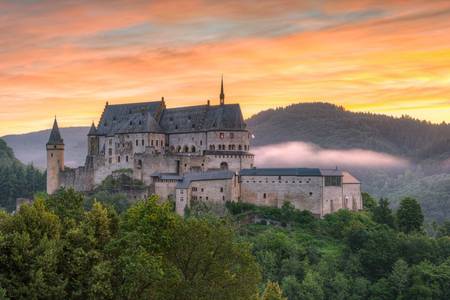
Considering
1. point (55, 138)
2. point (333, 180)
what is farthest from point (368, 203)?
point (55, 138)

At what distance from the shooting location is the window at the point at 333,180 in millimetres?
75306

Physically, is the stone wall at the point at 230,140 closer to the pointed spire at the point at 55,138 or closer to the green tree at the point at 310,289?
the green tree at the point at 310,289

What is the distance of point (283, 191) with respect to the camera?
76.4 metres

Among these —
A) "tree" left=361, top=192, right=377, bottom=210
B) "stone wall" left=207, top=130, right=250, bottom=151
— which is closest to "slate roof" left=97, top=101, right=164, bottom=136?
"stone wall" left=207, top=130, right=250, bottom=151

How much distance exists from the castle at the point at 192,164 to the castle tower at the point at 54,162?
0.13 meters

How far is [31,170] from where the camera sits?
414ft

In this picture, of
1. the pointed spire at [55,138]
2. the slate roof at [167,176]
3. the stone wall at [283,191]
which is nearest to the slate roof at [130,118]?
the pointed spire at [55,138]

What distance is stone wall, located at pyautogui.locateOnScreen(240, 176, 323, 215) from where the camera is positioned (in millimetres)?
75250

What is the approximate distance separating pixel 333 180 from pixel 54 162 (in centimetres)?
3938

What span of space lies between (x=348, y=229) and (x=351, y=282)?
19.1 ft

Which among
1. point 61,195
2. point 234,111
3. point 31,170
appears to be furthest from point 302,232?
point 31,170

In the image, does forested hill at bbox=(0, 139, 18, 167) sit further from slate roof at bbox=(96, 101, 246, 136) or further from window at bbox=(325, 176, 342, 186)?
window at bbox=(325, 176, 342, 186)

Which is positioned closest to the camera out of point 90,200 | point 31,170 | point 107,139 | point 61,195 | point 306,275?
point 61,195

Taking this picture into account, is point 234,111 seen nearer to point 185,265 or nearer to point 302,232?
point 302,232
